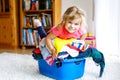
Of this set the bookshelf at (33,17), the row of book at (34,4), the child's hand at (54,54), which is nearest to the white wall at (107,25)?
the bookshelf at (33,17)

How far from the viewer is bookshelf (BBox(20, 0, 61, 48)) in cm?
284

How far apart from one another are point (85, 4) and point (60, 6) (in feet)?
1.20

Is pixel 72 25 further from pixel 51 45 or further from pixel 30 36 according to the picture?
pixel 30 36

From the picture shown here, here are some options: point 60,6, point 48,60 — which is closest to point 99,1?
point 60,6

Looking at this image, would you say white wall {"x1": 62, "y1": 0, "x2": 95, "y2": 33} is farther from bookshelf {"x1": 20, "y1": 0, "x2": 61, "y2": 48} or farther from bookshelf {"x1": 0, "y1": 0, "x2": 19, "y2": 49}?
bookshelf {"x1": 0, "y1": 0, "x2": 19, "y2": 49}

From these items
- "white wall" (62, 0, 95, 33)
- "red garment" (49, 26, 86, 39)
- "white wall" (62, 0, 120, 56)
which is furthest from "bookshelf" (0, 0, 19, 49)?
"red garment" (49, 26, 86, 39)

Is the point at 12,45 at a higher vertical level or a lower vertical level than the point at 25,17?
lower

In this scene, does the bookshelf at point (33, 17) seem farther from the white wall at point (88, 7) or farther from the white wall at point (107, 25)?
the white wall at point (107, 25)

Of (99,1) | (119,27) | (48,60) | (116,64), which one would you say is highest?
(99,1)

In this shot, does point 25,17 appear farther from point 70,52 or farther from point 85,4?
point 70,52

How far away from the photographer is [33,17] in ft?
9.59

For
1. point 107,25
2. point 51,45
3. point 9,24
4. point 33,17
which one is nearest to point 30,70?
point 51,45

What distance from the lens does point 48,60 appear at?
1408 mm

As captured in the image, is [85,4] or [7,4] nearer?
[85,4]
